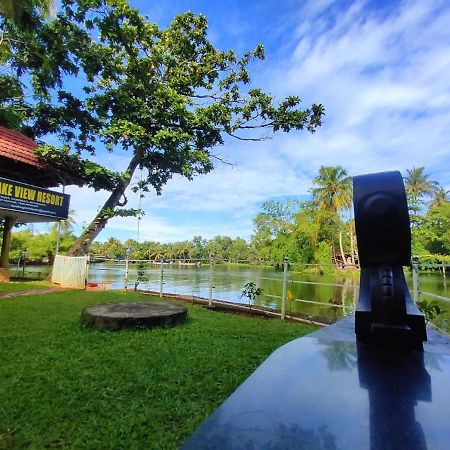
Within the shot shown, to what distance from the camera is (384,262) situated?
200 cm

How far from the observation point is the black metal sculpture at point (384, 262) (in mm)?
1803

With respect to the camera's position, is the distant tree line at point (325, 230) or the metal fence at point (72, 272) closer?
the metal fence at point (72, 272)

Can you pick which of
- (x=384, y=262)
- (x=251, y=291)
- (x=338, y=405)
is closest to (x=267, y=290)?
(x=251, y=291)

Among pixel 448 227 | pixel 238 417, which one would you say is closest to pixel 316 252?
pixel 448 227

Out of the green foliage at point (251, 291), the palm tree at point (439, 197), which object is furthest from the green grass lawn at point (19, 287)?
the palm tree at point (439, 197)

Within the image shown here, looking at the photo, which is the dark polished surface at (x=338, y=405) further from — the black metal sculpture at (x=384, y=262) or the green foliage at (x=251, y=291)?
the green foliage at (x=251, y=291)

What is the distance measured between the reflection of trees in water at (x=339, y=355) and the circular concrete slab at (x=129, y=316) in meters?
3.09

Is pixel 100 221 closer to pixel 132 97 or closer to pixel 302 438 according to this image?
pixel 132 97

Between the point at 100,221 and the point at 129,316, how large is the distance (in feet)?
27.7

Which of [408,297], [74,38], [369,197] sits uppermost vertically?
[74,38]

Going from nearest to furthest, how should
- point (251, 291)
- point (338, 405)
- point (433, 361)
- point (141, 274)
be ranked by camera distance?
point (338, 405) → point (433, 361) → point (251, 291) → point (141, 274)

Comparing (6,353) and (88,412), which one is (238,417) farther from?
(6,353)

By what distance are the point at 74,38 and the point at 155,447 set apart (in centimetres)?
1198

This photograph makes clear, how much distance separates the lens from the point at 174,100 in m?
11.5
